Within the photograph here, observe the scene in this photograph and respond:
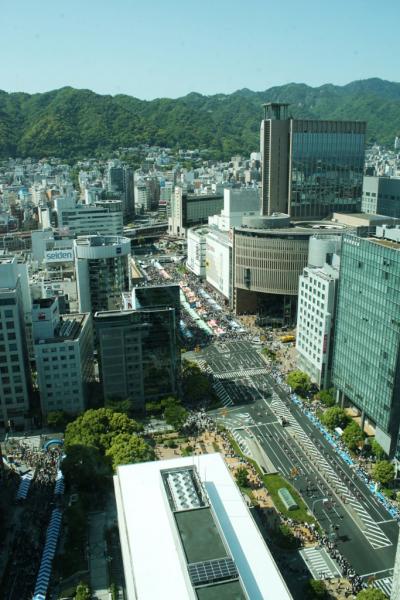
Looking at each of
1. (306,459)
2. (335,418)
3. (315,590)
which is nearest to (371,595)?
(315,590)

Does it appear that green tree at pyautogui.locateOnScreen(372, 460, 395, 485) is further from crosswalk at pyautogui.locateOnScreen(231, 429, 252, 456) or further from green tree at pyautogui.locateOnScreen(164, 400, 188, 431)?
green tree at pyautogui.locateOnScreen(164, 400, 188, 431)

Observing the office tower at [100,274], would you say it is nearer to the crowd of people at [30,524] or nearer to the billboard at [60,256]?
the billboard at [60,256]

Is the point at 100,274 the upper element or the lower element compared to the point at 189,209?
lower

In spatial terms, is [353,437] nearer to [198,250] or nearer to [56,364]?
[56,364]

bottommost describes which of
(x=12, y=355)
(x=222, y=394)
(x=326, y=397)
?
(x=222, y=394)

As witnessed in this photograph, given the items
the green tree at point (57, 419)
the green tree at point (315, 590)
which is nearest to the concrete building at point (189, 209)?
the green tree at point (57, 419)

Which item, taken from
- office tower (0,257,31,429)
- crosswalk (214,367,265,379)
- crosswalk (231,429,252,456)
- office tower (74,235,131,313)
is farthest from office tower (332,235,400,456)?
office tower (74,235,131,313)
